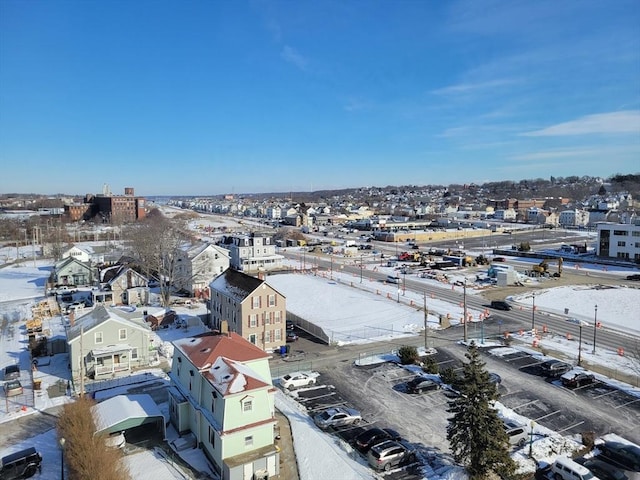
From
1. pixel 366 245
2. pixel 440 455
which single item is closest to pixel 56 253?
pixel 366 245

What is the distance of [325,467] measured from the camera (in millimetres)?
16828

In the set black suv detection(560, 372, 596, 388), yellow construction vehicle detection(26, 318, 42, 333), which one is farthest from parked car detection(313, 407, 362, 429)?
yellow construction vehicle detection(26, 318, 42, 333)

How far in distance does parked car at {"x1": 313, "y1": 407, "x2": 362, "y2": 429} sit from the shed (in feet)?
21.8

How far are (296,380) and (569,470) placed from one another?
43.2 ft

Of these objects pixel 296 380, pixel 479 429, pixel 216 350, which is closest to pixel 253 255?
pixel 296 380

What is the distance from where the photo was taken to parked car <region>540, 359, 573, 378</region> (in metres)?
25.4

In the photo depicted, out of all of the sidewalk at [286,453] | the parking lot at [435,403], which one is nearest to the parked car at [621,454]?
the parking lot at [435,403]

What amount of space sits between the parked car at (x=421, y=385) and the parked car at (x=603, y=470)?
778cm

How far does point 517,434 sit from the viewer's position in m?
18.6

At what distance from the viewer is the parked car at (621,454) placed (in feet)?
55.5

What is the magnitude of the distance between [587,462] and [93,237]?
105m

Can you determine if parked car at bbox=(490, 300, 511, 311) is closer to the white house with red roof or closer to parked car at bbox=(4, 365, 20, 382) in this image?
the white house with red roof

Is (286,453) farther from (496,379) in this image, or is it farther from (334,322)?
(334,322)

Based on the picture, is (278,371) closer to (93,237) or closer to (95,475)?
(95,475)
